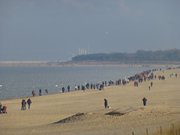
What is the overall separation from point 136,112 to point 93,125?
2890 mm

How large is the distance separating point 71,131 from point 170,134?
7.83m

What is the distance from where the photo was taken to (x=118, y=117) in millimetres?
25750

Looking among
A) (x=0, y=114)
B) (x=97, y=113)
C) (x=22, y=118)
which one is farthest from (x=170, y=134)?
(x=0, y=114)

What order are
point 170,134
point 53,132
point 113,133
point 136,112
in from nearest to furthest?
point 170,134
point 113,133
point 53,132
point 136,112

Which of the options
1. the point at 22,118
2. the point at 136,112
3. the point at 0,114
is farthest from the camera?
the point at 0,114

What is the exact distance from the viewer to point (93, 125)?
24453mm

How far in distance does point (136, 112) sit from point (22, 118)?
8.47 m

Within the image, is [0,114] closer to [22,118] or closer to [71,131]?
[22,118]

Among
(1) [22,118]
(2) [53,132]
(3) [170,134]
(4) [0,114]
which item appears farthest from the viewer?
(4) [0,114]

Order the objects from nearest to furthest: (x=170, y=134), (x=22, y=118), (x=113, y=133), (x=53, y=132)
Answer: (x=170, y=134), (x=113, y=133), (x=53, y=132), (x=22, y=118)

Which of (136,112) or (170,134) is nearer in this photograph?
(170,134)

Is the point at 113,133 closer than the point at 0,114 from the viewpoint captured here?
Yes

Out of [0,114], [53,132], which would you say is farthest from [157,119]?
[0,114]

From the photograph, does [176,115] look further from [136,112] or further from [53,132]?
[53,132]
